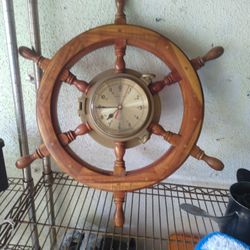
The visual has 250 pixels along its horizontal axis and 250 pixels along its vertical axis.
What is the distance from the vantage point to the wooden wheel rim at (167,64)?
0.63m

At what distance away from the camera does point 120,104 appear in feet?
2.17

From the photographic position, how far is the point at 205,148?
841 mm

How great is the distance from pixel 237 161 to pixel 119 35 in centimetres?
58

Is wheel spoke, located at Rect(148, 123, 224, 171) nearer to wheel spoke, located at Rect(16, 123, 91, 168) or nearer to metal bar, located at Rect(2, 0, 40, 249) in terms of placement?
wheel spoke, located at Rect(16, 123, 91, 168)

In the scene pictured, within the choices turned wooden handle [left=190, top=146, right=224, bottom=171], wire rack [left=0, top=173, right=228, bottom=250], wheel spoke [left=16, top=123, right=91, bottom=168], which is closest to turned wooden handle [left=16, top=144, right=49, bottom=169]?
wheel spoke [left=16, top=123, right=91, bottom=168]

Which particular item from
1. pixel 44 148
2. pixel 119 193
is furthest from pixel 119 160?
pixel 44 148

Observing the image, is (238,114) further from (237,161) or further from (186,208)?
(186,208)

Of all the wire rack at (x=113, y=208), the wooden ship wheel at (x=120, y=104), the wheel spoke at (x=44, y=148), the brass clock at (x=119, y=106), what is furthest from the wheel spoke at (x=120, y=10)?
the wire rack at (x=113, y=208)

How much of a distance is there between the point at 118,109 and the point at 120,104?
0.01 m

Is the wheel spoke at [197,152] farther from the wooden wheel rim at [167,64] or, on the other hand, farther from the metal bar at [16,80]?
the metal bar at [16,80]

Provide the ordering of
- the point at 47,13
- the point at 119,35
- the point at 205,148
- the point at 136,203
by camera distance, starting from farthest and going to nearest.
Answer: the point at 136,203
the point at 205,148
the point at 47,13
the point at 119,35

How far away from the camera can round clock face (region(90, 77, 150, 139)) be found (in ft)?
2.16

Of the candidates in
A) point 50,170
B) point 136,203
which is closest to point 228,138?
point 136,203

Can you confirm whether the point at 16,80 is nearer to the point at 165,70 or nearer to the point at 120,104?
the point at 120,104
